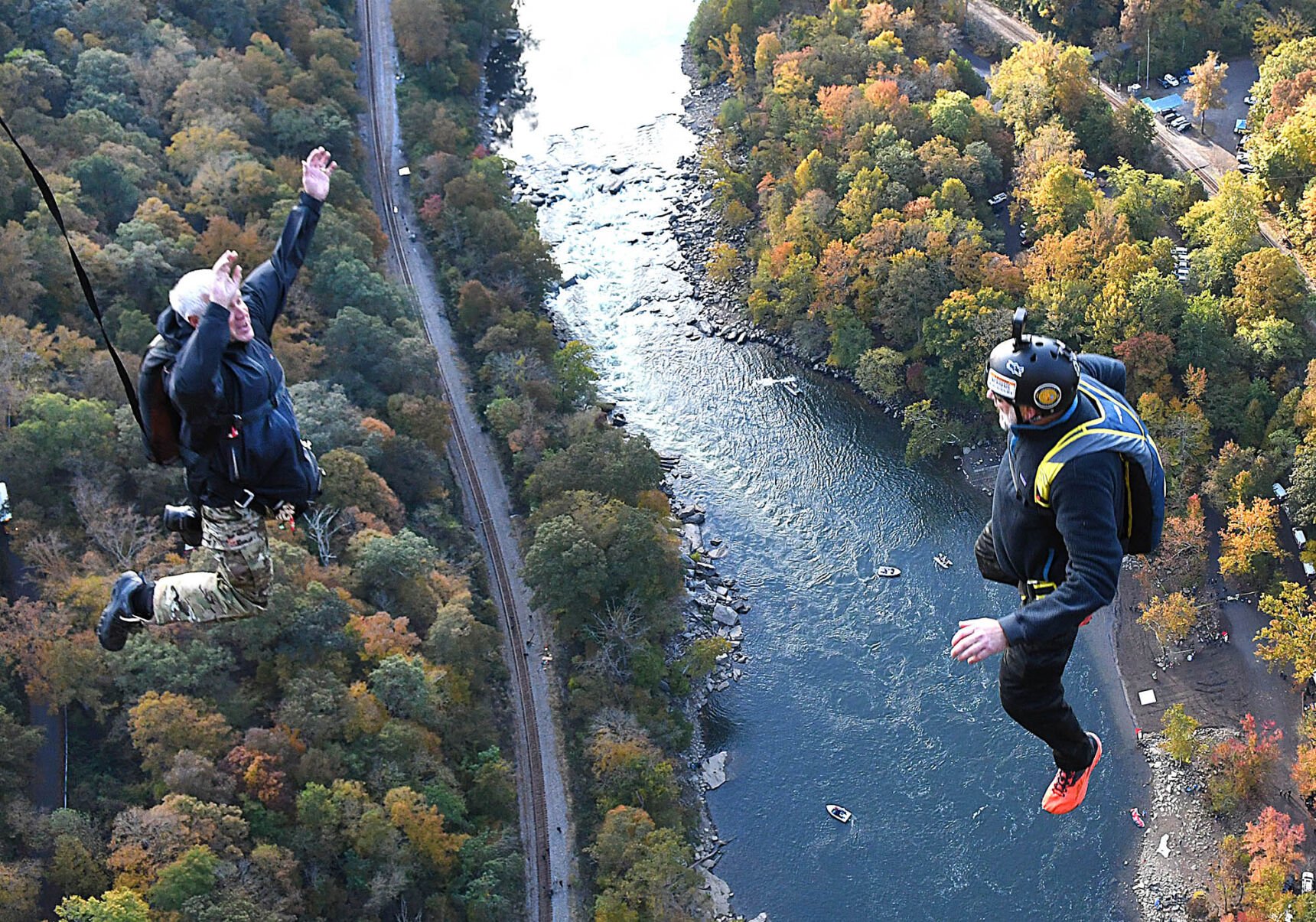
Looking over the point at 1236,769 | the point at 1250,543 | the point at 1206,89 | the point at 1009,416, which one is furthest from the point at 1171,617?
the point at 1009,416

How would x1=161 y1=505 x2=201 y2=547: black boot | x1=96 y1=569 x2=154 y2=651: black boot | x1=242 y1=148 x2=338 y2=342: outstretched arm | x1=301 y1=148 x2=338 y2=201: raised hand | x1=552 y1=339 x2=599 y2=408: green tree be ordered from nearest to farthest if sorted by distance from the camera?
x1=242 y1=148 x2=338 y2=342: outstretched arm, x1=301 y1=148 x2=338 y2=201: raised hand, x1=161 y1=505 x2=201 y2=547: black boot, x1=96 y1=569 x2=154 y2=651: black boot, x1=552 y1=339 x2=599 y2=408: green tree

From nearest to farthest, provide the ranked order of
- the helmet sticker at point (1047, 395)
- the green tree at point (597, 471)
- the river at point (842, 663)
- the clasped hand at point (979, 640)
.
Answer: the clasped hand at point (979, 640), the helmet sticker at point (1047, 395), the river at point (842, 663), the green tree at point (597, 471)

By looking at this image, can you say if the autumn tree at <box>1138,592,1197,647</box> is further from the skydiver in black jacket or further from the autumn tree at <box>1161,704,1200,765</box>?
the skydiver in black jacket

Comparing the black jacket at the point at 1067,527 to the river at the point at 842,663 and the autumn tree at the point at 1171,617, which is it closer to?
the river at the point at 842,663

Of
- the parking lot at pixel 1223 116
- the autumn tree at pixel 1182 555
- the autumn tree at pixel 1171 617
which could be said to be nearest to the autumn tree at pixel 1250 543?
the autumn tree at pixel 1182 555

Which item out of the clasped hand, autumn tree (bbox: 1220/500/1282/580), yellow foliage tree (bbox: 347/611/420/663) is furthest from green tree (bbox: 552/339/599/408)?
the clasped hand

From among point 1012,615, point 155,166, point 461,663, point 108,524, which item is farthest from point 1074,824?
point 155,166
